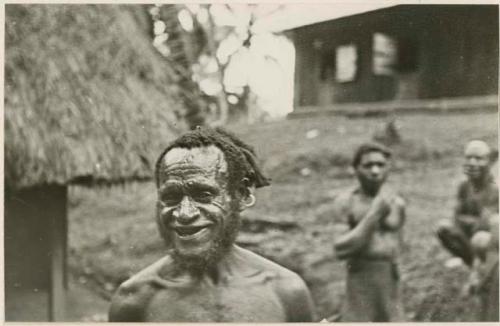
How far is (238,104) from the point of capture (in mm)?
3055

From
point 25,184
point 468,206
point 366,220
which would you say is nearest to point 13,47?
point 25,184

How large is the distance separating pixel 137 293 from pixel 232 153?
2.50 feet

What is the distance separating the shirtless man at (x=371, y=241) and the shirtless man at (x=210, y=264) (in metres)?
0.24

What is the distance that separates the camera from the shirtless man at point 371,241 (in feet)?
9.70

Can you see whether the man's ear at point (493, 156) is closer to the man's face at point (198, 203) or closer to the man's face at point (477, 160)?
the man's face at point (477, 160)

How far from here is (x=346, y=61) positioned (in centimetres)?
300

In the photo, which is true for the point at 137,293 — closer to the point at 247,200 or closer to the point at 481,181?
the point at 247,200

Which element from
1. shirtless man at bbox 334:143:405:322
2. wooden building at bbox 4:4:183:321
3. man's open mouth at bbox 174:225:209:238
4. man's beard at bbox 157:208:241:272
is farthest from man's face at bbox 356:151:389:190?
wooden building at bbox 4:4:183:321

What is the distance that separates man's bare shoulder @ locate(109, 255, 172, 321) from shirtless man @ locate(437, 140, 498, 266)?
128 centimetres

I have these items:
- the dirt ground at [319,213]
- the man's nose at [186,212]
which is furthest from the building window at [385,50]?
the man's nose at [186,212]

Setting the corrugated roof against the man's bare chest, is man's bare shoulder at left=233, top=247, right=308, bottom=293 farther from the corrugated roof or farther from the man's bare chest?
the corrugated roof

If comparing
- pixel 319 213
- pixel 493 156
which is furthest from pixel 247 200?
pixel 493 156

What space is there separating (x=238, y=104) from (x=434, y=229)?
3.48 ft

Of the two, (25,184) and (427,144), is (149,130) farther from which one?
(427,144)
